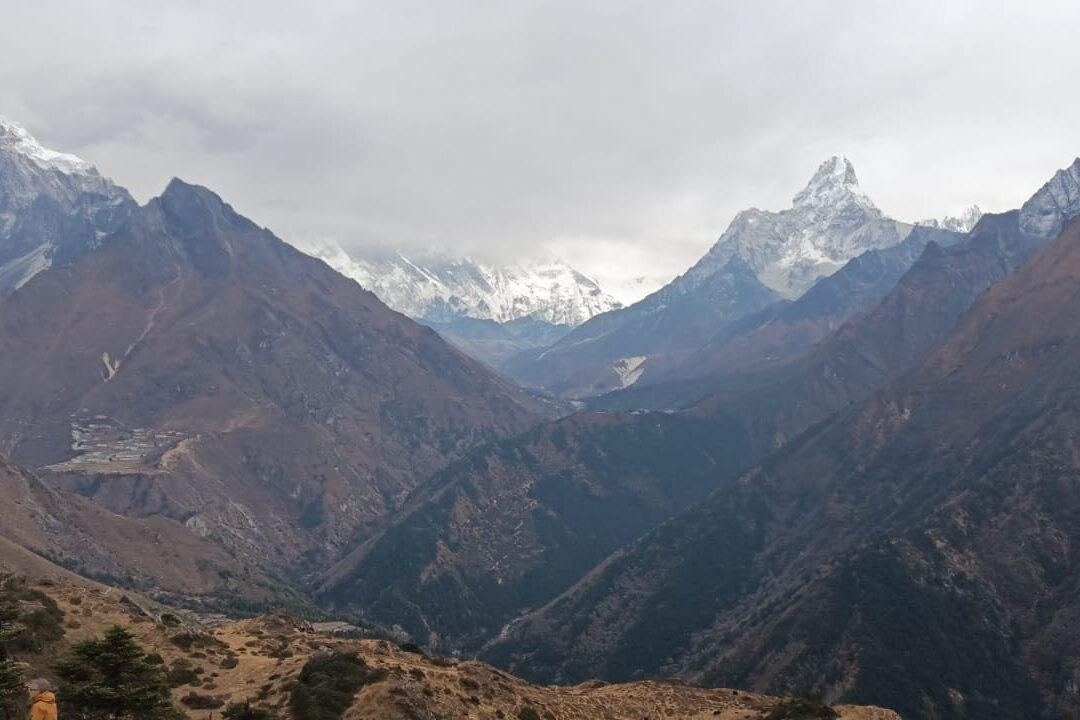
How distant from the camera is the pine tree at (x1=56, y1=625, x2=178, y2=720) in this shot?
173 ft

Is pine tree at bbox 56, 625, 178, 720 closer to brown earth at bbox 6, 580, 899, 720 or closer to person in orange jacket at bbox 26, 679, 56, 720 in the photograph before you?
person in orange jacket at bbox 26, 679, 56, 720

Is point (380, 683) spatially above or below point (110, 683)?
below

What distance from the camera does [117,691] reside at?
174 feet

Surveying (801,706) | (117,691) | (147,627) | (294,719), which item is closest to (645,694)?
(801,706)

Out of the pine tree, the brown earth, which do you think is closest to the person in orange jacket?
the pine tree

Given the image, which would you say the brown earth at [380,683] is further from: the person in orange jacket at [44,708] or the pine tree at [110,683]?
the person in orange jacket at [44,708]

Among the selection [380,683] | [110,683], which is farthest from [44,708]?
[380,683]

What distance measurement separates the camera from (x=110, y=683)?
54250mm

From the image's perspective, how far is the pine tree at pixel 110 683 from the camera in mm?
52875

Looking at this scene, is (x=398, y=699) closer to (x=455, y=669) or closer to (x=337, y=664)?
(x=337, y=664)

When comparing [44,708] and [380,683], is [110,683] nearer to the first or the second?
[44,708]

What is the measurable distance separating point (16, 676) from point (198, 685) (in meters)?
20.5

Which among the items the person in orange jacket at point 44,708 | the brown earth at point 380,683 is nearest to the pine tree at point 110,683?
the person in orange jacket at point 44,708

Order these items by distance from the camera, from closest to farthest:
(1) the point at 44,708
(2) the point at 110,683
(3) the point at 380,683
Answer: (1) the point at 44,708 → (2) the point at 110,683 → (3) the point at 380,683
